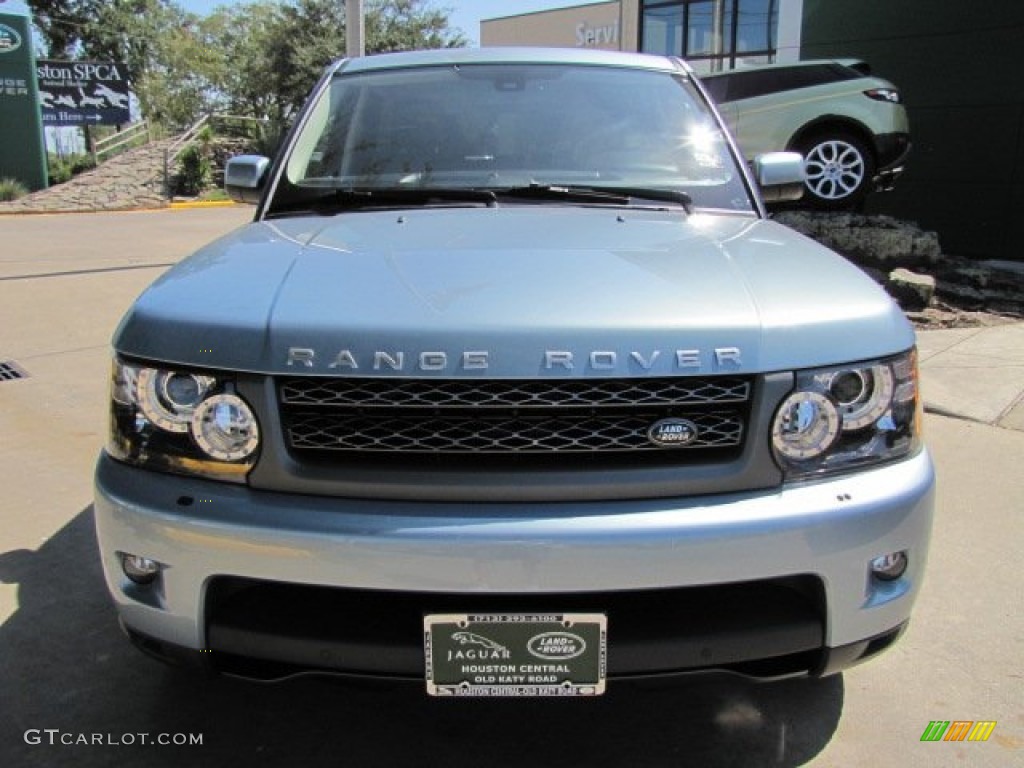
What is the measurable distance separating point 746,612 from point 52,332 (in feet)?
23.3

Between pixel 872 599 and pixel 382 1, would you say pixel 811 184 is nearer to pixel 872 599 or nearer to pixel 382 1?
pixel 872 599

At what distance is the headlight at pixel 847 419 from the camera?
2002 mm

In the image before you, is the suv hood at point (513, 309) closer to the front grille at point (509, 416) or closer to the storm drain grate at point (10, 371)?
the front grille at point (509, 416)

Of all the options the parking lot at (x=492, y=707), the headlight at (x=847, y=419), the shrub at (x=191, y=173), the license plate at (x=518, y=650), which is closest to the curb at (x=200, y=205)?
the shrub at (x=191, y=173)

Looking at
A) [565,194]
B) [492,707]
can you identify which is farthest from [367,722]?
[565,194]

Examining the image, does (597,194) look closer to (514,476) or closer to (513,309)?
(513,309)

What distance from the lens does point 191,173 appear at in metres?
26.3

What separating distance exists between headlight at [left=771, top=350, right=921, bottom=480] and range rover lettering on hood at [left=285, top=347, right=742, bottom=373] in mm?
215

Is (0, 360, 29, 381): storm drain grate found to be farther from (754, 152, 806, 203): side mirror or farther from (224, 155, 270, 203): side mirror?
(754, 152, 806, 203): side mirror

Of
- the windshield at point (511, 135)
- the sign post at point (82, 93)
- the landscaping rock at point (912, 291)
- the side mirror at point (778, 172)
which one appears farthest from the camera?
the sign post at point (82, 93)

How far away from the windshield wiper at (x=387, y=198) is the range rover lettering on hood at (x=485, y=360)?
1.11 m

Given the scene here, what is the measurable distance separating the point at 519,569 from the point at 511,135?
74.3 inches

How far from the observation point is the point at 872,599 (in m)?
2.04

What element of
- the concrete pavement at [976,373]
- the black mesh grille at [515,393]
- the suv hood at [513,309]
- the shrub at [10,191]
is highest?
the suv hood at [513,309]
